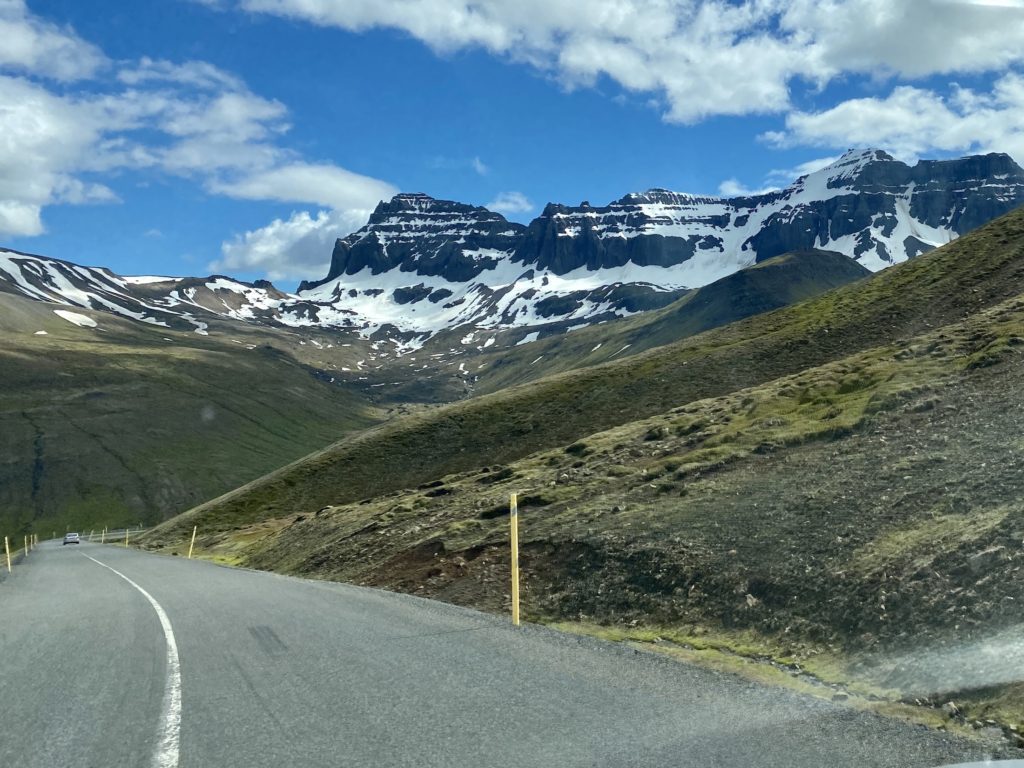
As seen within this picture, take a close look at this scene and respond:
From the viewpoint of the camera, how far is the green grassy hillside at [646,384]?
59500 mm

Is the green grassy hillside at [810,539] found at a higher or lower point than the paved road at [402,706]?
higher

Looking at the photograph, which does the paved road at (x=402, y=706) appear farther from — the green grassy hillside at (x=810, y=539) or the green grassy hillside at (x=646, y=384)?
the green grassy hillside at (x=646, y=384)

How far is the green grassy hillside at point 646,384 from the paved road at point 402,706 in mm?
47030

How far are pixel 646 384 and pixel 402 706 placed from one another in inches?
2338

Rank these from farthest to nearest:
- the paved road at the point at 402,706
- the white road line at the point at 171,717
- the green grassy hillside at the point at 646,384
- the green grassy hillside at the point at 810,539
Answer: the green grassy hillside at the point at 646,384 < the green grassy hillside at the point at 810,539 < the white road line at the point at 171,717 < the paved road at the point at 402,706

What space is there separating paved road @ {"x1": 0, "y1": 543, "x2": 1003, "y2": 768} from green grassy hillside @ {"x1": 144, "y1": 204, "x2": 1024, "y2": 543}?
1852 inches

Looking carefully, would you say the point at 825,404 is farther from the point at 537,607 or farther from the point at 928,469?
the point at 537,607

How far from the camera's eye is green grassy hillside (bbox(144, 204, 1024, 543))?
195ft

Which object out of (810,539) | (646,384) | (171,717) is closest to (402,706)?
(171,717)

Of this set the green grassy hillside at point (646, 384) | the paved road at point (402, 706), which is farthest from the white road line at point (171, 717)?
the green grassy hillside at point (646, 384)

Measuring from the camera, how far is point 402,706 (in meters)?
8.68

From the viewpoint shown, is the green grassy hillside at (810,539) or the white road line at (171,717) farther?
the green grassy hillside at (810,539)

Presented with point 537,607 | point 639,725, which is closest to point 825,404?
point 537,607

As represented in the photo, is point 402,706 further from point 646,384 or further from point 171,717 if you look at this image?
point 646,384
